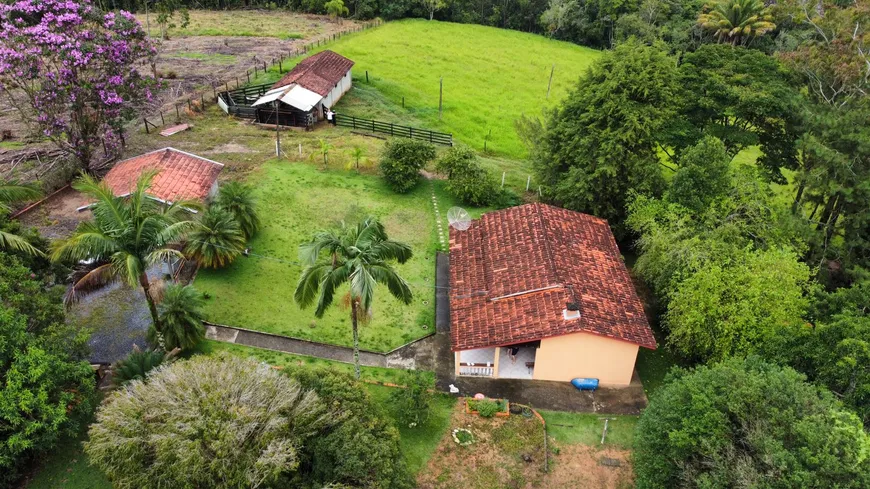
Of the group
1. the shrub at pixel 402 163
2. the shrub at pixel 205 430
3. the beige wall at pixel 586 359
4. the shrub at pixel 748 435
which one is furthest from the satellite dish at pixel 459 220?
the shrub at pixel 205 430

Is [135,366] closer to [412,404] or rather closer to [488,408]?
[412,404]

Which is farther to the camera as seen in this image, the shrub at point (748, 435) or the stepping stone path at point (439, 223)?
the stepping stone path at point (439, 223)

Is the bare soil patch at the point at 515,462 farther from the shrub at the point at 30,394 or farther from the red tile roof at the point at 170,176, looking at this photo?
the red tile roof at the point at 170,176

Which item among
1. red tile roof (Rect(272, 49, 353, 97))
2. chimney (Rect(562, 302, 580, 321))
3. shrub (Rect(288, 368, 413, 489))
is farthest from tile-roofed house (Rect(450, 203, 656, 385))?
red tile roof (Rect(272, 49, 353, 97))

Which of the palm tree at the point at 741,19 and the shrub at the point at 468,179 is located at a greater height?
the palm tree at the point at 741,19

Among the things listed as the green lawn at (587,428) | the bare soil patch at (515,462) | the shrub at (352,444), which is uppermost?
the shrub at (352,444)

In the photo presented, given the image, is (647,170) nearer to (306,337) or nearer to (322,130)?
(306,337)

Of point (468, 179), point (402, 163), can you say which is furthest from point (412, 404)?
point (402, 163)

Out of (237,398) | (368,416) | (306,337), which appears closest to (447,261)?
(306,337)
